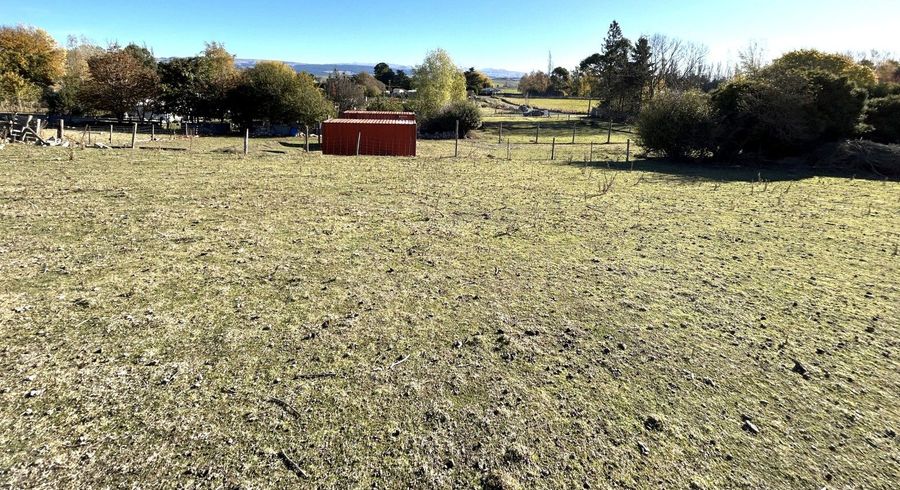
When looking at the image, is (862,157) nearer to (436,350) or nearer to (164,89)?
(436,350)

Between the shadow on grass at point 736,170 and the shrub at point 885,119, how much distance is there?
161 inches

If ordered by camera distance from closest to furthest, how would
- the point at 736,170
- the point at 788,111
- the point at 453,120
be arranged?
1. the point at 788,111
2. the point at 736,170
3. the point at 453,120

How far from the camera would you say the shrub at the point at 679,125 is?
21.0 m

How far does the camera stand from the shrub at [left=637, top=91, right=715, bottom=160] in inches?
829

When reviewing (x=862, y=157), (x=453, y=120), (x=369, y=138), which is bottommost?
(x=862, y=157)

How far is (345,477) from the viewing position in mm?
3041

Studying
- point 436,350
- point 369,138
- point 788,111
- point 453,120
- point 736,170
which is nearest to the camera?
point 436,350

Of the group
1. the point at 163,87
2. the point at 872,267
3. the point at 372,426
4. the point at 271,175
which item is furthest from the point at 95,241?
the point at 163,87

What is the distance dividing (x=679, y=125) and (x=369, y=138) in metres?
14.3

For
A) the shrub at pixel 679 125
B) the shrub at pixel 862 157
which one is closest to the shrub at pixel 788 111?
the shrub at pixel 679 125

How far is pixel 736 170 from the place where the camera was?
2027cm

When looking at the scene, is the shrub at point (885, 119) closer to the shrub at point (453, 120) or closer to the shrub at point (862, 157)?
the shrub at point (862, 157)

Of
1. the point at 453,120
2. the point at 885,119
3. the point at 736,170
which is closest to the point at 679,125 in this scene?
the point at 736,170

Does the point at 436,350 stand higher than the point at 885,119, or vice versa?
the point at 885,119
